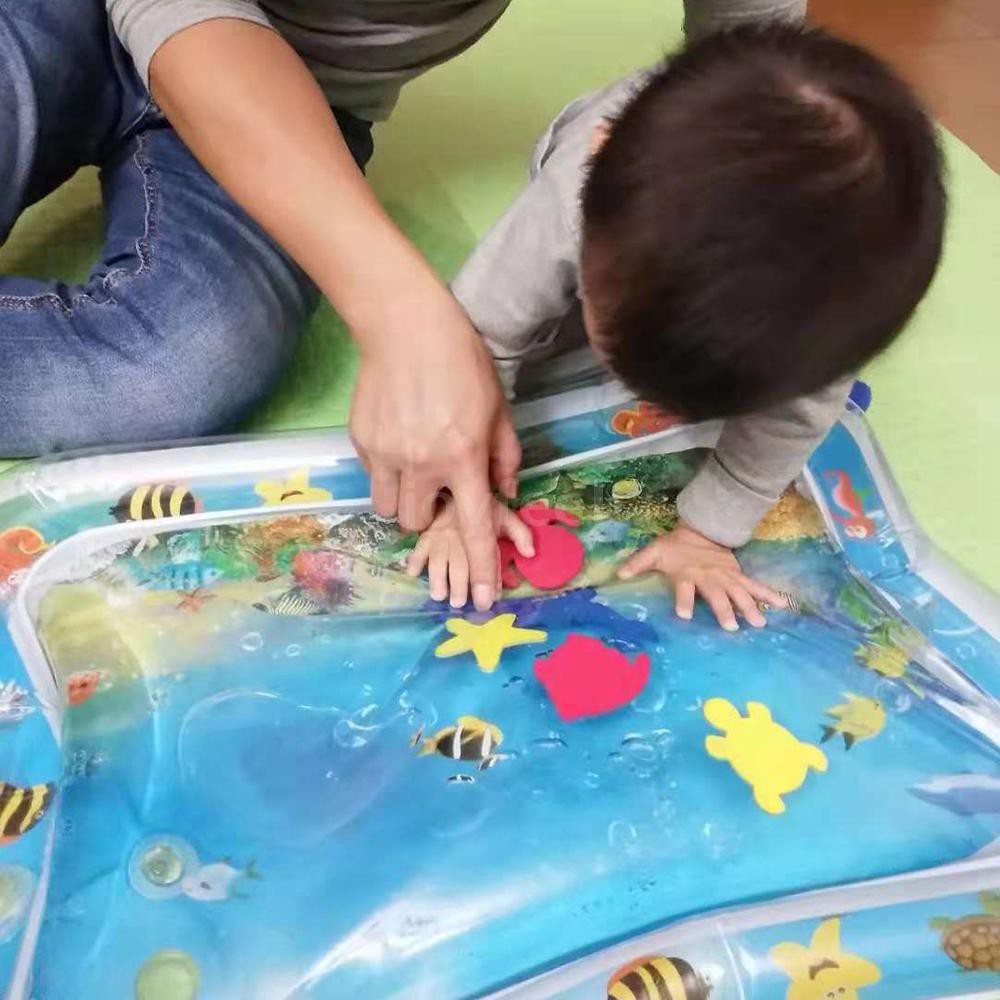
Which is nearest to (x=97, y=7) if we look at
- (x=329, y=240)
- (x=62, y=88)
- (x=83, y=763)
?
(x=62, y=88)

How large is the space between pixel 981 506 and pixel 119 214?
24.2 inches

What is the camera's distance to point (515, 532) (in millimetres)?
636

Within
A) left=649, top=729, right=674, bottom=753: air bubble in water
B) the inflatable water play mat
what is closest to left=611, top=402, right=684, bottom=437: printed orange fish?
the inflatable water play mat

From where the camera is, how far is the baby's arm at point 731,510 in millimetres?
605

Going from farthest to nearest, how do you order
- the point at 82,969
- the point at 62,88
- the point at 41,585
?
1. the point at 62,88
2. the point at 41,585
3. the point at 82,969

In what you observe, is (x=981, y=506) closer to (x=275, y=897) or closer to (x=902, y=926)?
(x=902, y=926)

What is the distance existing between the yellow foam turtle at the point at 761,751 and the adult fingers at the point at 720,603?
0.17 feet

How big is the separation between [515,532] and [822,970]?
271 millimetres

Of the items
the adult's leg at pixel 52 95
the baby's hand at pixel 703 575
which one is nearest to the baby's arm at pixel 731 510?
the baby's hand at pixel 703 575

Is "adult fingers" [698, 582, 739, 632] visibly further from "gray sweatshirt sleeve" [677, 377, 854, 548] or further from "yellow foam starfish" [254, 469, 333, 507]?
"yellow foam starfish" [254, 469, 333, 507]

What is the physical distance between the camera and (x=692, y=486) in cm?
65

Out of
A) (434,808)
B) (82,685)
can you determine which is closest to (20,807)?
(82,685)

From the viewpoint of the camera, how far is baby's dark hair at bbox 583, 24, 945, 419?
1.37 feet

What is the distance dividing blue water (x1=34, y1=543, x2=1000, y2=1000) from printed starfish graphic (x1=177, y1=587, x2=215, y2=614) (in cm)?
2
